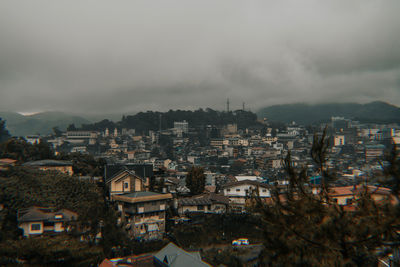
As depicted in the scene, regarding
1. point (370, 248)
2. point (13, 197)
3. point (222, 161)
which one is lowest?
point (222, 161)

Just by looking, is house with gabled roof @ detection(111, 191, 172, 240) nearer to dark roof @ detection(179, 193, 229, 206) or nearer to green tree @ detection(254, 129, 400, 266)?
dark roof @ detection(179, 193, 229, 206)

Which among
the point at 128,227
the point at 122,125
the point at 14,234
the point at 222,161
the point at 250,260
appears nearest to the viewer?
the point at 250,260

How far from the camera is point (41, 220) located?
16359 millimetres

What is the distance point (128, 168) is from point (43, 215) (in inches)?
357

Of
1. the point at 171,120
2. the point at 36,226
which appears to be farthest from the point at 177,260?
the point at 171,120

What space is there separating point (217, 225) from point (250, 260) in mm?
6530

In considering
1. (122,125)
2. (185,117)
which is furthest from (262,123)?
(122,125)

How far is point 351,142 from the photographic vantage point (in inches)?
3750

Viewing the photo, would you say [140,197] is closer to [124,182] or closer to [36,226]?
[124,182]

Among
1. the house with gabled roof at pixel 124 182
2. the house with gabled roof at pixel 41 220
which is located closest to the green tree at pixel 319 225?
the house with gabled roof at pixel 41 220

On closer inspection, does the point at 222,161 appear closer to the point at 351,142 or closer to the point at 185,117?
the point at 351,142

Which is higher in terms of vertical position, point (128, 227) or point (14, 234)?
point (14, 234)

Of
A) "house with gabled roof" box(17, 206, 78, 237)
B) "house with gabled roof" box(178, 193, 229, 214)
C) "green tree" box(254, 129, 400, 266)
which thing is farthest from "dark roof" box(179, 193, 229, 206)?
"green tree" box(254, 129, 400, 266)

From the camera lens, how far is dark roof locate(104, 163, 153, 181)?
79.3 feet
